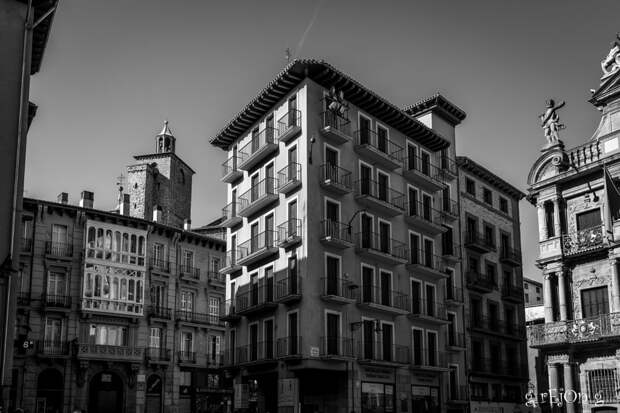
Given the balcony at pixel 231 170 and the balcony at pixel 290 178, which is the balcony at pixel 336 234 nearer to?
the balcony at pixel 290 178

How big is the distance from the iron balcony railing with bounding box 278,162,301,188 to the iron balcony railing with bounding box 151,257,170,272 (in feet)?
60.7

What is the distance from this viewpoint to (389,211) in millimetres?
41281

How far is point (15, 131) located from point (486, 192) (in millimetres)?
37111

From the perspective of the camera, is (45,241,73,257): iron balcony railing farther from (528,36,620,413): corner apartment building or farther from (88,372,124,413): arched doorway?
(528,36,620,413): corner apartment building

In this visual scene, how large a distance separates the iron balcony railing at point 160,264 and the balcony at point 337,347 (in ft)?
71.3

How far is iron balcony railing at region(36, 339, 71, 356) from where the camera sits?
47.7 m

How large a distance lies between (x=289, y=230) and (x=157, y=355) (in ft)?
67.7

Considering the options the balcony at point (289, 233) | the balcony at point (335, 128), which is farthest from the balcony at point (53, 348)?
the balcony at point (335, 128)

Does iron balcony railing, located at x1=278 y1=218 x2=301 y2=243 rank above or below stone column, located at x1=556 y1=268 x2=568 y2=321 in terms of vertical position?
above

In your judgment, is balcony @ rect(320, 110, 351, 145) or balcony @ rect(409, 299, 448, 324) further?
balcony @ rect(409, 299, 448, 324)

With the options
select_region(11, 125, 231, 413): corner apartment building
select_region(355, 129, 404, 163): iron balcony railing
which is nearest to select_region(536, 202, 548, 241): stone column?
select_region(355, 129, 404, 163): iron balcony railing

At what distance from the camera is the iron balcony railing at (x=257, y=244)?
39.2 metres

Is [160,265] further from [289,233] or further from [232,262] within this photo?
[289,233]

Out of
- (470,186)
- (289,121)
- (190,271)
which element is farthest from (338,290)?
(190,271)
